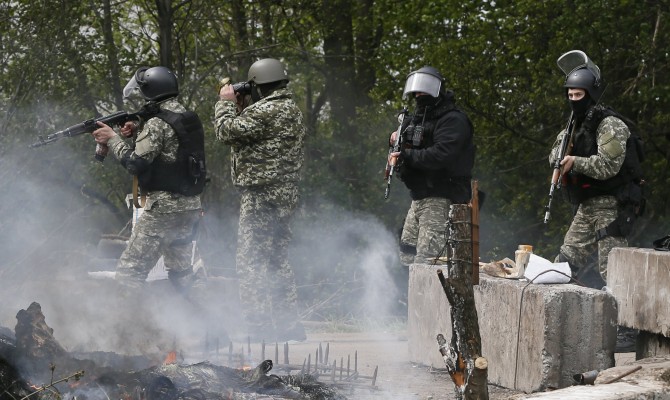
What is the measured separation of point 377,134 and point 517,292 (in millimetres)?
8160

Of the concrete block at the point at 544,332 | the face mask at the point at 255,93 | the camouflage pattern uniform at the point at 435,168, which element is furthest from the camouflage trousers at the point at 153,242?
the concrete block at the point at 544,332

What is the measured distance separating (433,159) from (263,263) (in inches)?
65.9

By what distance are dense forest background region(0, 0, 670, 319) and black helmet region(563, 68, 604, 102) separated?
13.5 feet

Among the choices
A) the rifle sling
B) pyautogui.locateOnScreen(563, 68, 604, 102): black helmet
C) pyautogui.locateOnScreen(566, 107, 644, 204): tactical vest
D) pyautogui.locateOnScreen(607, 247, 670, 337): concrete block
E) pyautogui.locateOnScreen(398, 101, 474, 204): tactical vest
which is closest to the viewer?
pyautogui.locateOnScreen(607, 247, 670, 337): concrete block

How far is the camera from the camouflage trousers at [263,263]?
9047mm

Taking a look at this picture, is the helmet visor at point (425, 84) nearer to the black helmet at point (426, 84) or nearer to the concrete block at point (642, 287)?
the black helmet at point (426, 84)

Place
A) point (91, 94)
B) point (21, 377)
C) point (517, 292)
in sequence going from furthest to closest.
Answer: point (91, 94) < point (517, 292) < point (21, 377)

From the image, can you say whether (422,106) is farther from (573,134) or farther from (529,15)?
(529,15)

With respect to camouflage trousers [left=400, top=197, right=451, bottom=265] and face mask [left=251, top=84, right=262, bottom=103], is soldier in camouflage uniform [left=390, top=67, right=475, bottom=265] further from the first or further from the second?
face mask [left=251, top=84, right=262, bottom=103]

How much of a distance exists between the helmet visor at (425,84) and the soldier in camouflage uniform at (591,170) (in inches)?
39.2

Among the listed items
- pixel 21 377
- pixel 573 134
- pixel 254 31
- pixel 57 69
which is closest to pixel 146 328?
pixel 21 377

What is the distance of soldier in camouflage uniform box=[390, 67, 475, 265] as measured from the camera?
8523 mm

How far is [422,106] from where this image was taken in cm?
882

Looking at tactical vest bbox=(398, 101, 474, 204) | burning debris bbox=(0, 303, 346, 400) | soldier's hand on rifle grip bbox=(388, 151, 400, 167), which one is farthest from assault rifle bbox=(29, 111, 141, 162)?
burning debris bbox=(0, 303, 346, 400)
